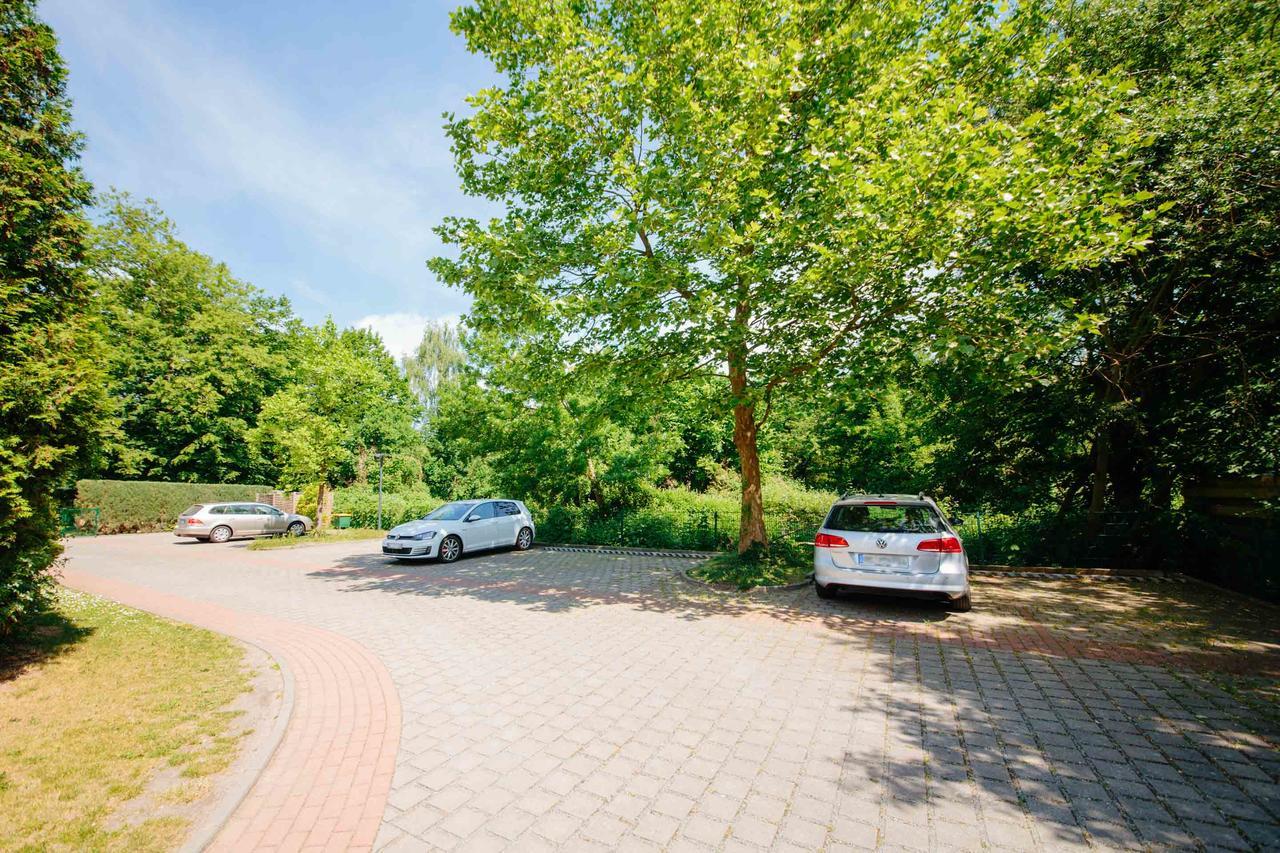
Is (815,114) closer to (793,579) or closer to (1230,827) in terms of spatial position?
(793,579)

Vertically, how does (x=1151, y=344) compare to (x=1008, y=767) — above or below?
above

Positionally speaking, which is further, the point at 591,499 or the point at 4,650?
the point at 591,499

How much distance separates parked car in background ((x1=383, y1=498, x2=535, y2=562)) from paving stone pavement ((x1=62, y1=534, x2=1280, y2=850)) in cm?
505

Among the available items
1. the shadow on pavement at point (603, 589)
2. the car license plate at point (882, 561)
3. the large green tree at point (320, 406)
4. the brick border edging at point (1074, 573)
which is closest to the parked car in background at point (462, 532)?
the shadow on pavement at point (603, 589)

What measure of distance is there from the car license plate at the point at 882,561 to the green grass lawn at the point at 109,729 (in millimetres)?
7128

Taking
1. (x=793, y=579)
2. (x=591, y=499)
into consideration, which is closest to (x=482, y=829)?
(x=793, y=579)

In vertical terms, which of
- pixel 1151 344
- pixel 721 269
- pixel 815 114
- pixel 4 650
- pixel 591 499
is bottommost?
pixel 4 650

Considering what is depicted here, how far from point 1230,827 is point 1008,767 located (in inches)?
39.3

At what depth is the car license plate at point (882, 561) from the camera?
709cm

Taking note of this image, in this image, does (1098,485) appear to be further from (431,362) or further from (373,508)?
(431,362)

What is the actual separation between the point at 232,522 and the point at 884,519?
2238 cm

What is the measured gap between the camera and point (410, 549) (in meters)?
13.0

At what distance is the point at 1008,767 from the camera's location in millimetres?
3494

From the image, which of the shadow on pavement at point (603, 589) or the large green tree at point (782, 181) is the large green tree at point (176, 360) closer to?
the shadow on pavement at point (603, 589)
